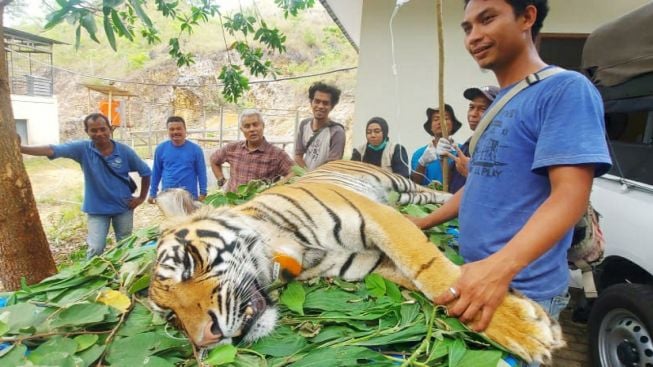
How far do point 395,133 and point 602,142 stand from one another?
5533mm

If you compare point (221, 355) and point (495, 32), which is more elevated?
point (495, 32)

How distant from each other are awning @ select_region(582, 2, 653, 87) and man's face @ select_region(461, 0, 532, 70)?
6.04ft

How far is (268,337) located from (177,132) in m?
4.39

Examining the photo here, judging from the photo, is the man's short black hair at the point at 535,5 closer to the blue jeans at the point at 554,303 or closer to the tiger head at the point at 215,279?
the blue jeans at the point at 554,303

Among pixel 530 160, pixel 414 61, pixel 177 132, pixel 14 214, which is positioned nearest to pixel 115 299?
pixel 530 160

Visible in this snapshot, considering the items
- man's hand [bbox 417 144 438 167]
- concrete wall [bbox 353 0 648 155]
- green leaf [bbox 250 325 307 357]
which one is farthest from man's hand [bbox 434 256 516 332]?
concrete wall [bbox 353 0 648 155]

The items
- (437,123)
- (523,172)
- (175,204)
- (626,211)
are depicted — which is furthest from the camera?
(437,123)

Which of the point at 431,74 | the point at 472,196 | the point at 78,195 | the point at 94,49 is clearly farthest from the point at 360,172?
the point at 94,49

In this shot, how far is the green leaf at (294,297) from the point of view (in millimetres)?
1353

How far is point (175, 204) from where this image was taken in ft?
6.11

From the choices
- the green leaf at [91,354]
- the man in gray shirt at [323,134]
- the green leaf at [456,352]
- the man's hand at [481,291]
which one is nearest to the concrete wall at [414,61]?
the man in gray shirt at [323,134]

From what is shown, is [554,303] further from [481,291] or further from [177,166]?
[177,166]

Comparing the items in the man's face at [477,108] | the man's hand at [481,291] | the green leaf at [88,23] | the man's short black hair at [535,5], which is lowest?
the man's hand at [481,291]

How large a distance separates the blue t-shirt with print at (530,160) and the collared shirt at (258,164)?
290 cm
